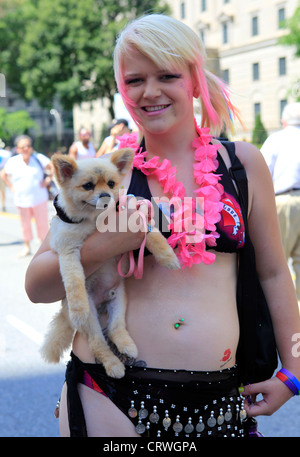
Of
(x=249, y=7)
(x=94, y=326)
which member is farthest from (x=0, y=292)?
(x=249, y=7)

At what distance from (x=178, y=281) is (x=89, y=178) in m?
0.47

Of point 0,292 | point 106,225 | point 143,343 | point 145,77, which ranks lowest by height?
point 0,292

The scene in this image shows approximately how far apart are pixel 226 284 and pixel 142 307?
0.98ft

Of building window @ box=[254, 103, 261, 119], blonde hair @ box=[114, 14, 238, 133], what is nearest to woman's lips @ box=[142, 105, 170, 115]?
blonde hair @ box=[114, 14, 238, 133]

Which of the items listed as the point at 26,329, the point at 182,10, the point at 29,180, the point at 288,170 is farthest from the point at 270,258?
the point at 182,10

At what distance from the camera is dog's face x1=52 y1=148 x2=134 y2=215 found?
1922mm

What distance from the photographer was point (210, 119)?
209 centimetres

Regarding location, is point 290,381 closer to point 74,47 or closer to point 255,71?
point 74,47

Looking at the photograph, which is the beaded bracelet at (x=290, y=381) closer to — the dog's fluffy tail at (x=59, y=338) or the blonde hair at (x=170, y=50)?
the dog's fluffy tail at (x=59, y=338)

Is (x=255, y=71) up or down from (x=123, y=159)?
up

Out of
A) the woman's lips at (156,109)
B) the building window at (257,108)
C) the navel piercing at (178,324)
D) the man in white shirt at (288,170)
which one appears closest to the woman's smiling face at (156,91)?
the woman's lips at (156,109)

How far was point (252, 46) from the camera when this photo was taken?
54031 mm
